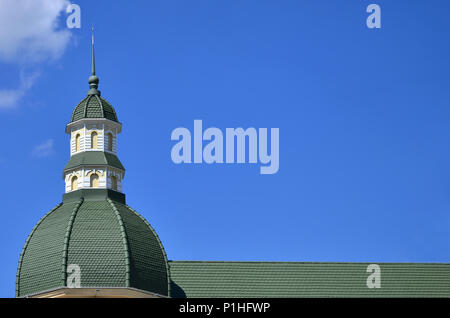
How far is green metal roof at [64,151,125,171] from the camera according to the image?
315 feet

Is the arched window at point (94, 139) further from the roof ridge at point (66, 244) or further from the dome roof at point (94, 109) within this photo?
the roof ridge at point (66, 244)

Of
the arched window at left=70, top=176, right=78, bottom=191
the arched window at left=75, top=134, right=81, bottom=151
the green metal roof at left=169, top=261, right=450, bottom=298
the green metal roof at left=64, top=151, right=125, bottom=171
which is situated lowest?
the green metal roof at left=169, top=261, right=450, bottom=298

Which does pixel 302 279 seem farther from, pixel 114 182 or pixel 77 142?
pixel 77 142

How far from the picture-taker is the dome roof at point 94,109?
98.2 meters

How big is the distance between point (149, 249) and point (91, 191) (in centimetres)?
689

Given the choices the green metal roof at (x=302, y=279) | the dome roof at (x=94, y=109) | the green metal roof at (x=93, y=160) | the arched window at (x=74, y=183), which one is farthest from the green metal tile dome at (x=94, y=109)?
the green metal roof at (x=302, y=279)

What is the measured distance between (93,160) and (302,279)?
661 inches

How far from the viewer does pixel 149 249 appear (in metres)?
89.9

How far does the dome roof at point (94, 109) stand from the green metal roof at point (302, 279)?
11614 mm

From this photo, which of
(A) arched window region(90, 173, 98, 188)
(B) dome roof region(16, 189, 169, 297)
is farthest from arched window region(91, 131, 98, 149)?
(B) dome roof region(16, 189, 169, 297)

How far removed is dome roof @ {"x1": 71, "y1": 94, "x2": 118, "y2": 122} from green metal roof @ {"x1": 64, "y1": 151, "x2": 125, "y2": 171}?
2746 millimetres

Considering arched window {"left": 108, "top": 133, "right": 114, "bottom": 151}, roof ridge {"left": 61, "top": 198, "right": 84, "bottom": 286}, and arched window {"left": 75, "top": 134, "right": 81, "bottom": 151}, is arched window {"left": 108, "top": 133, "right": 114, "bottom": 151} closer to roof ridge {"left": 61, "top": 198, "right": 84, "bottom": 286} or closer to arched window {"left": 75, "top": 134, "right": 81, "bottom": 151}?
arched window {"left": 75, "top": 134, "right": 81, "bottom": 151}

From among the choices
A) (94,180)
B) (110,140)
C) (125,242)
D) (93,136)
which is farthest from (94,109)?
(125,242)

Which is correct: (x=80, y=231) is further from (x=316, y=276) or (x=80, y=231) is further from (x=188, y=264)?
(x=316, y=276)
